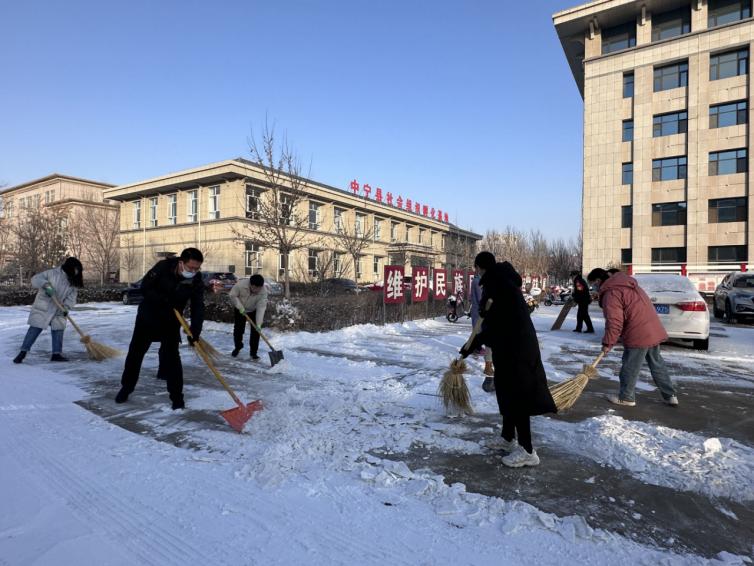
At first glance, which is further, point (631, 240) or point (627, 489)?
point (631, 240)

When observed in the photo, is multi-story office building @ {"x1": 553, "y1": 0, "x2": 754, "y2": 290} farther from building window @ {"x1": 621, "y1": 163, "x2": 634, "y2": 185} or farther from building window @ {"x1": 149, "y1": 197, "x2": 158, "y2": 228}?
building window @ {"x1": 149, "y1": 197, "x2": 158, "y2": 228}

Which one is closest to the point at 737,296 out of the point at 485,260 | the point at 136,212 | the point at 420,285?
the point at 420,285

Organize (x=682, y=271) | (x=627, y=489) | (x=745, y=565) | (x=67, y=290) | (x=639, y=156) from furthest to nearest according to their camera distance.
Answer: (x=639, y=156) < (x=682, y=271) < (x=67, y=290) < (x=627, y=489) < (x=745, y=565)

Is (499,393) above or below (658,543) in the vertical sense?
above

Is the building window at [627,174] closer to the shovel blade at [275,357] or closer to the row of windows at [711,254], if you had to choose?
the row of windows at [711,254]

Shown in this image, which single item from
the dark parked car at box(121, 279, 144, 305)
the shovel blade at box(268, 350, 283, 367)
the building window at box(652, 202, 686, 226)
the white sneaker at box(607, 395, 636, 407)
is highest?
the building window at box(652, 202, 686, 226)

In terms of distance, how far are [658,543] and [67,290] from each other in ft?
24.2

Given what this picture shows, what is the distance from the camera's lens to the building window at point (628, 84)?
2652cm

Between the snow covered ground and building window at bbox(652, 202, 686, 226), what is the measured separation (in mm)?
24269

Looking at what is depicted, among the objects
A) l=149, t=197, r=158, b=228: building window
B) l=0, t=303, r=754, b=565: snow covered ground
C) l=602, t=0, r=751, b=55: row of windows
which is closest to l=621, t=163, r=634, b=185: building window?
l=602, t=0, r=751, b=55: row of windows

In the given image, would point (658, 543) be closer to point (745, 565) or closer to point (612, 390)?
point (745, 565)

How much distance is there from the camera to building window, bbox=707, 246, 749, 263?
23812mm

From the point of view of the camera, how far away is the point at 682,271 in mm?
23969

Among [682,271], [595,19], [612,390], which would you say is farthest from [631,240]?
[612,390]
